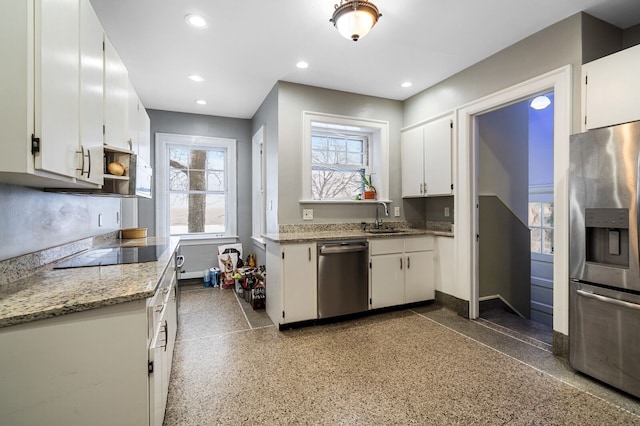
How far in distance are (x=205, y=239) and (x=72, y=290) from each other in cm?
357

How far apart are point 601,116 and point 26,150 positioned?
10.9 ft

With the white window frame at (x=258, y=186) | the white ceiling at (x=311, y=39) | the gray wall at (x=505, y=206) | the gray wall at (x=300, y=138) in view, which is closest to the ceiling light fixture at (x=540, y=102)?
the gray wall at (x=505, y=206)

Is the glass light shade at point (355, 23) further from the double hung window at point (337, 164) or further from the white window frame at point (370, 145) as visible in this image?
the double hung window at point (337, 164)

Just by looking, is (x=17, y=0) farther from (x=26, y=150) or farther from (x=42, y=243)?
(x=42, y=243)

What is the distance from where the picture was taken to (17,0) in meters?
1.01

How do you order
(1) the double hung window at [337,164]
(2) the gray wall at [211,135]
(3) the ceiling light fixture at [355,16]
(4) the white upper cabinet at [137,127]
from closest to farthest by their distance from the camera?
(3) the ceiling light fixture at [355,16] → (4) the white upper cabinet at [137,127] → (1) the double hung window at [337,164] → (2) the gray wall at [211,135]

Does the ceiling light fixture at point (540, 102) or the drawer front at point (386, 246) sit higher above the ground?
the ceiling light fixture at point (540, 102)

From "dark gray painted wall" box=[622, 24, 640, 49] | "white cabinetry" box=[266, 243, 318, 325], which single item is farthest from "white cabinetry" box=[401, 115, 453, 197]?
"white cabinetry" box=[266, 243, 318, 325]

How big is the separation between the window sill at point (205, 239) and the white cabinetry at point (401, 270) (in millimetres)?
2611

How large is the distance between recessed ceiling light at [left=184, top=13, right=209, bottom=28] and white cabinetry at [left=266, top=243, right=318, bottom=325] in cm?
202

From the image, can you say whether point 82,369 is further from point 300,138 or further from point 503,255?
point 503,255

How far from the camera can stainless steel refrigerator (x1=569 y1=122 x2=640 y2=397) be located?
1.85 meters

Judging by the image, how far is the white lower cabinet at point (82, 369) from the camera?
103cm

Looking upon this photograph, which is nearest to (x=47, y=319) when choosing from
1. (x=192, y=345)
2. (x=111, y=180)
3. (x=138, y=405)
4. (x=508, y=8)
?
(x=138, y=405)
